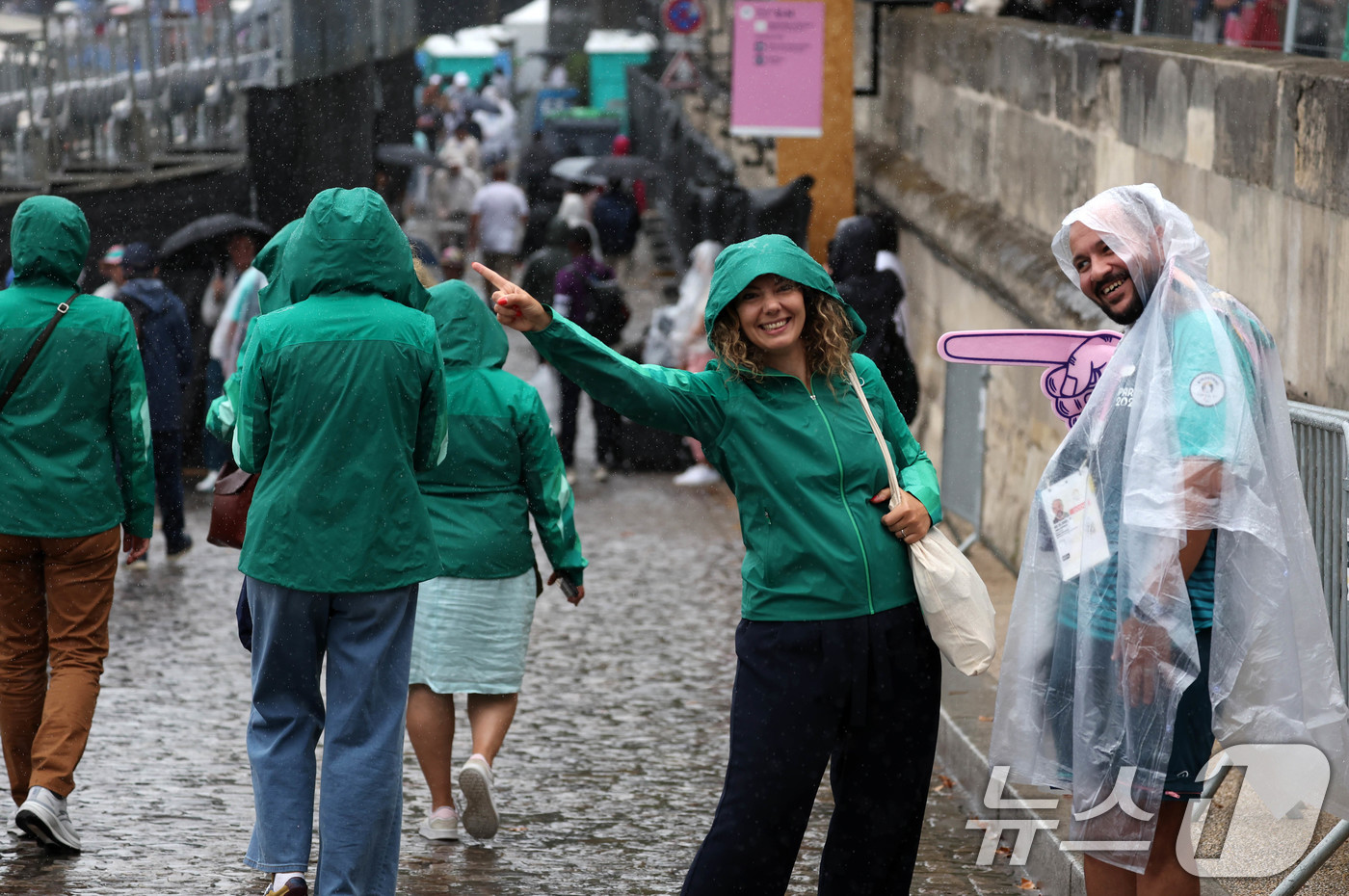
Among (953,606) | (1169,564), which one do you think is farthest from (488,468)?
(1169,564)

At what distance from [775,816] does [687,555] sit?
22.4 feet

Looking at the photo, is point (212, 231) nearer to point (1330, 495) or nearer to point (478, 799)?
point (478, 799)

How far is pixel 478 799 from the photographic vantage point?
5305 millimetres

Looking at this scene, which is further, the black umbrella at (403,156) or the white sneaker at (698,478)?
the black umbrella at (403,156)

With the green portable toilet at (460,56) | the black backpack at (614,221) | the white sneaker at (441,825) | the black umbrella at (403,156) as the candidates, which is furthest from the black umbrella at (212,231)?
the green portable toilet at (460,56)

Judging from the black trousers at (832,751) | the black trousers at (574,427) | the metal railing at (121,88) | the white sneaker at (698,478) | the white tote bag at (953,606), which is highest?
the metal railing at (121,88)

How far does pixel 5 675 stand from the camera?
5273mm

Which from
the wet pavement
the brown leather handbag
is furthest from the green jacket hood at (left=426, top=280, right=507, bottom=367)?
the wet pavement

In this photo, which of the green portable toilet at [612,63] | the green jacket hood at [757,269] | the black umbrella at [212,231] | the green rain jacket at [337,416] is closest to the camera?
the green jacket hood at [757,269]

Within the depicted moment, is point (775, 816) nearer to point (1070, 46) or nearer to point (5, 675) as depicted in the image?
point (5, 675)

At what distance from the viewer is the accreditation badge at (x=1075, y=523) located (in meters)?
3.56

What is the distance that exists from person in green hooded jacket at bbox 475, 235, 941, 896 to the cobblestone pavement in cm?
143

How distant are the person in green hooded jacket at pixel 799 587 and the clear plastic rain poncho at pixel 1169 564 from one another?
303mm

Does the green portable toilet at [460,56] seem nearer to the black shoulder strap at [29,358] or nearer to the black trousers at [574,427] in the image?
the black trousers at [574,427]
